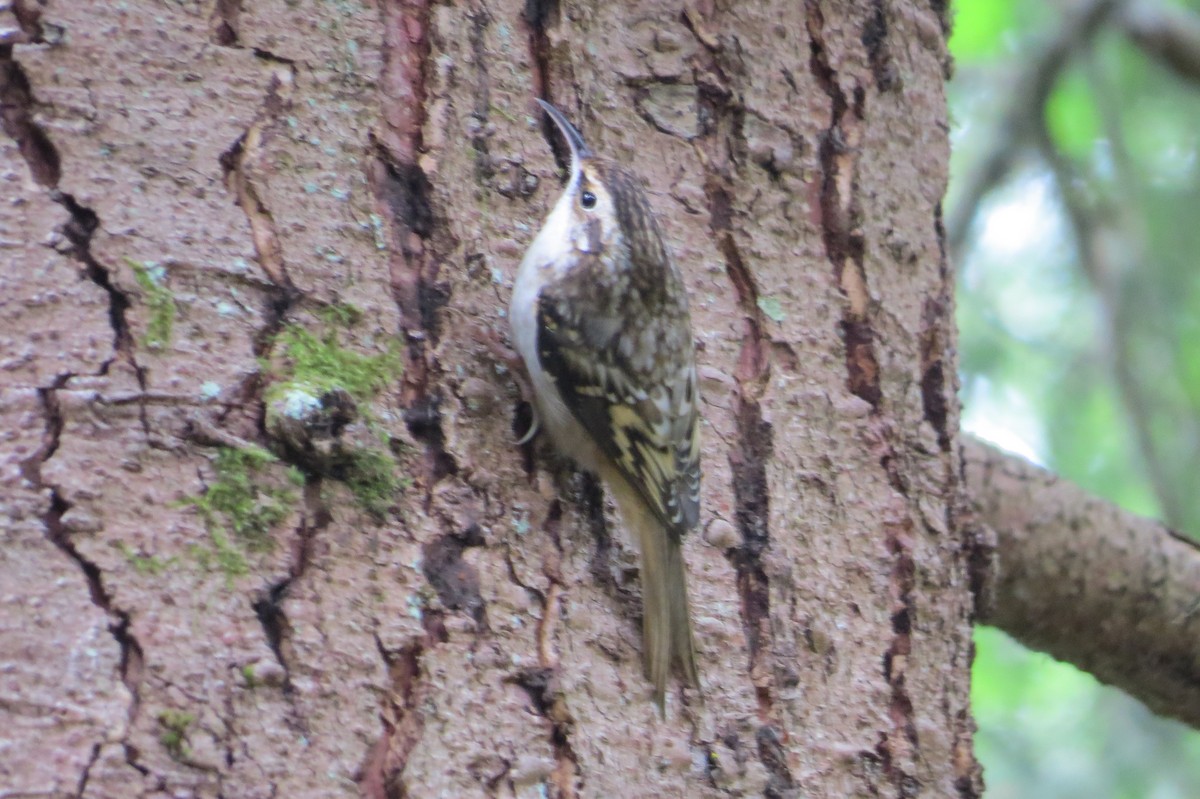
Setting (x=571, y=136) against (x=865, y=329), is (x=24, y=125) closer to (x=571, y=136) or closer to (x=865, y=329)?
(x=571, y=136)

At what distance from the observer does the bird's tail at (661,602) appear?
166 cm

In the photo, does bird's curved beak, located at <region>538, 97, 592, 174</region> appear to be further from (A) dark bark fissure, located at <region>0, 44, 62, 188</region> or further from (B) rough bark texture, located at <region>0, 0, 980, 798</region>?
(A) dark bark fissure, located at <region>0, 44, 62, 188</region>

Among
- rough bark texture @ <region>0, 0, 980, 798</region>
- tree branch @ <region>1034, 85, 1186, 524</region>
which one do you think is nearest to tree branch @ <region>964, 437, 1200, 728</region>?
rough bark texture @ <region>0, 0, 980, 798</region>

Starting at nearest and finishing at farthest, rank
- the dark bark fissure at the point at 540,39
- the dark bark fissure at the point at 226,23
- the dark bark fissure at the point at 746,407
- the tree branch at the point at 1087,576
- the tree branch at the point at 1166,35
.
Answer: the dark bark fissure at the point at 226,23 < the dark bark fissure at the point at 746,407 < the dark bark fissure at the point at 540,39 < the tree branch at the point at 1087,576 < the tree branch at the point at 1166,35

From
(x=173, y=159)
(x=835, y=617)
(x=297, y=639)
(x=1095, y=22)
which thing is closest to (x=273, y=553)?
(x=297, y=639)

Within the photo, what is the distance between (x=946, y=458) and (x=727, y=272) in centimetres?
48

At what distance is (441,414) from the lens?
1.64 m

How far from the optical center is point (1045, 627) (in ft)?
8.46

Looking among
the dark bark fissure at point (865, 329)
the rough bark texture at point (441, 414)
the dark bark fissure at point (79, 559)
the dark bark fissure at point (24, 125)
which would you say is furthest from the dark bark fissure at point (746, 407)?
the dark bark fissure at point (24, 125)

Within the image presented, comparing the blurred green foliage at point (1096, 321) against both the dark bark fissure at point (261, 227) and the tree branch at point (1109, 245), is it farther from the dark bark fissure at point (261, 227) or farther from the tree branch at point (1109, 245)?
the dark bark fissure at point (261, 227)

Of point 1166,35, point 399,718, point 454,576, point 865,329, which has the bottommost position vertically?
point 399,718

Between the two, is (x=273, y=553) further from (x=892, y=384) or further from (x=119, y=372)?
(x=892, y=384)

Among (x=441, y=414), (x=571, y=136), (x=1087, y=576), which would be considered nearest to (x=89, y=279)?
(x=441, y=414)

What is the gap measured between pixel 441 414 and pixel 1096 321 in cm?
245
